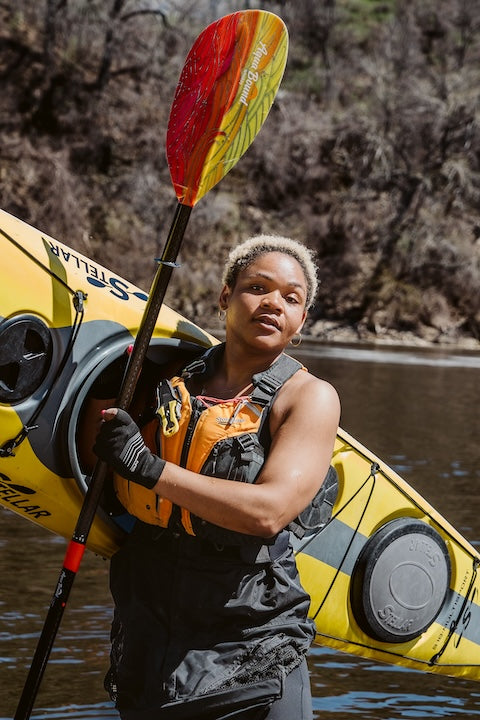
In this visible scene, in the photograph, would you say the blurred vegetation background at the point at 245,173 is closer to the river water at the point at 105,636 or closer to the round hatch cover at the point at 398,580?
the river water at the point at 105,636

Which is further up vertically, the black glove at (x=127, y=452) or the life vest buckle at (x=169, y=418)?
the life vest buckle at (x=169, y=418)

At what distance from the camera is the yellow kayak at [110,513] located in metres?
2.61

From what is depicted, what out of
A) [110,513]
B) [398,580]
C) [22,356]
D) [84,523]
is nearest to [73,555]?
[84,523]

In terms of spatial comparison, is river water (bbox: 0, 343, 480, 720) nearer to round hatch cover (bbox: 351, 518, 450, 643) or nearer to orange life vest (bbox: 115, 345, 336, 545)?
round hatch cover (bbox: 351, 518, 450, 643)

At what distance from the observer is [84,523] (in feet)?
7.38

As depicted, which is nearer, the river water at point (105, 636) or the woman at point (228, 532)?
the woman at point (228, 532)

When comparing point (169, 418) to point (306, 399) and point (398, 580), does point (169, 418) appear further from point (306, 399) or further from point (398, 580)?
point (398, 580)

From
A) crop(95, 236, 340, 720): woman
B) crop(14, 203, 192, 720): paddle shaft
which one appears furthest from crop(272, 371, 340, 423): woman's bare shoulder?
crop(14, 203, 192, 720): paddle shaft

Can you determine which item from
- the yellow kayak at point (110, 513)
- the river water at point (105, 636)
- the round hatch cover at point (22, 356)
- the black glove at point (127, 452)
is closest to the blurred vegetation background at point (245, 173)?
the river water at point (105, 636)

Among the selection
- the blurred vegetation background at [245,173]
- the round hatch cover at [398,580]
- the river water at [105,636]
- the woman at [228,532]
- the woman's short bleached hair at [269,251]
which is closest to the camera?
the woman at [228,532]

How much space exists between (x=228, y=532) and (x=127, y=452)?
241 mm

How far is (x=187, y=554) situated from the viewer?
6.46ft

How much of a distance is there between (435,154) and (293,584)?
29.0 metres

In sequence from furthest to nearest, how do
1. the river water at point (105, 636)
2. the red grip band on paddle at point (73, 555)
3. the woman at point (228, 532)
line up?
the river water at point (105, 636)
the red grip band on paddle at point (73, 555)
the woman at point (228, 532)
